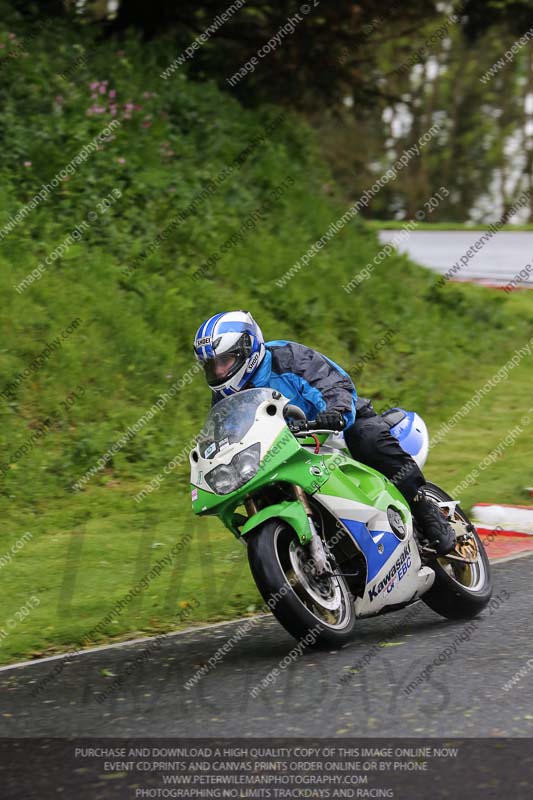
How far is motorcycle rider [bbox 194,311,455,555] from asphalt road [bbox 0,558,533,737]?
2.40ft

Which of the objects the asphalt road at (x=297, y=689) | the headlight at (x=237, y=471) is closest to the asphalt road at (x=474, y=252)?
the asphalt road at (x=297, y=689)

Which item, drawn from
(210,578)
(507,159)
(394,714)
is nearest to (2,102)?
(210,578)

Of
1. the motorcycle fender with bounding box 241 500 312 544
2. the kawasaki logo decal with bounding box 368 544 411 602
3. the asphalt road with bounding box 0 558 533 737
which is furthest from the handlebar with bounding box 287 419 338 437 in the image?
the asphalt road with bounding box 0 558 533 737

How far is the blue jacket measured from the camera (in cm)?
642

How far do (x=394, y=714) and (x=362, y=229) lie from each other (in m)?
14.9

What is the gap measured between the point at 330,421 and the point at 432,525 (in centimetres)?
121

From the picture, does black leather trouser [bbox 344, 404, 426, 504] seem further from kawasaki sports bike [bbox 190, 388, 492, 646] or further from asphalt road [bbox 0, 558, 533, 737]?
asphalt road [bbox 0, 558, 533, 737]

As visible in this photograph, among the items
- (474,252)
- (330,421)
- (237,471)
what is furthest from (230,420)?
(474,252)

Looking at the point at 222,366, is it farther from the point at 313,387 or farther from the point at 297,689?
the point at 297,689

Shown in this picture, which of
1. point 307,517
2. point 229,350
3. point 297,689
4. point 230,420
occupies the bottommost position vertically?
point 297,689

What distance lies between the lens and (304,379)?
21.3 ft

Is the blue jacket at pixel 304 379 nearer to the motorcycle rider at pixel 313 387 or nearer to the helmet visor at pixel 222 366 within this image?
the motorcycle rider at pixel 313 387

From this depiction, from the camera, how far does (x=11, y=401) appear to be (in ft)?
38.9

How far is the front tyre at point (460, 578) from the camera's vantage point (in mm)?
6934
